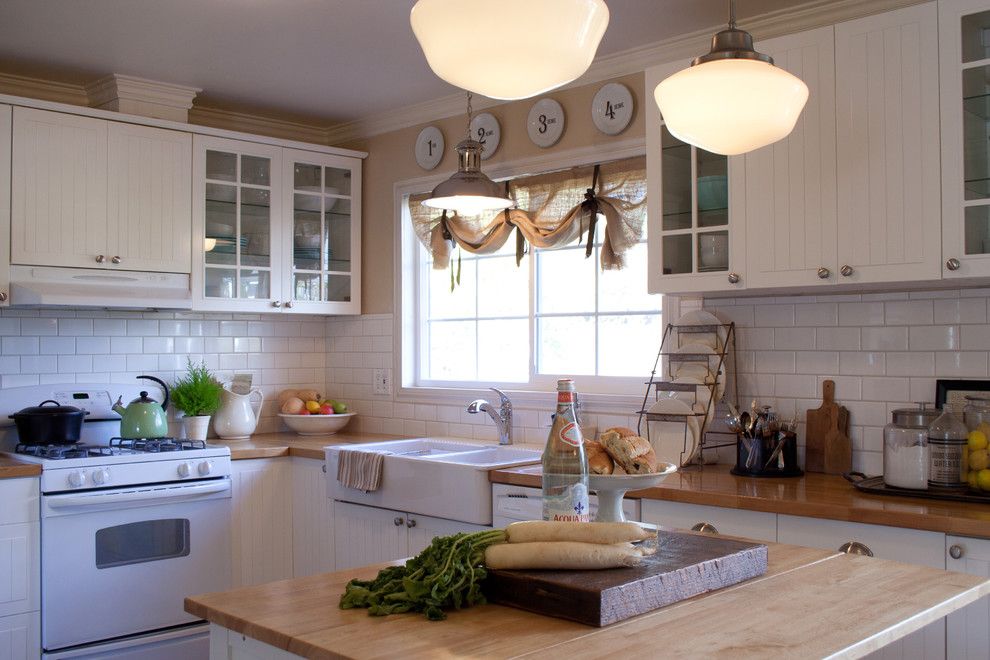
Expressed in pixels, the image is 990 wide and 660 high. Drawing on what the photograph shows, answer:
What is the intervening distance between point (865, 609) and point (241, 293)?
354cm

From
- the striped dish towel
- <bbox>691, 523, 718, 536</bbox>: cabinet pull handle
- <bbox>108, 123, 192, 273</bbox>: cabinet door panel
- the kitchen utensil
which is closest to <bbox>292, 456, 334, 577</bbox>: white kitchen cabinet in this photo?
the striped dish towel

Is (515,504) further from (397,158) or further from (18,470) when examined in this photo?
(397,158)

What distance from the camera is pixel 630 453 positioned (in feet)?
5.98

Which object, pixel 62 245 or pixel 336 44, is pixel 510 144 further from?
pixel 62 245

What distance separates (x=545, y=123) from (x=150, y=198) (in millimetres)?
1767

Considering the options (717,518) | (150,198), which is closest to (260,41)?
(150,198)

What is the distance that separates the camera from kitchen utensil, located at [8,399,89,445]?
3.96m

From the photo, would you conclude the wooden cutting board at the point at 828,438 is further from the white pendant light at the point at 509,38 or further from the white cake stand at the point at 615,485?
the white pendant light at the point at 509,38

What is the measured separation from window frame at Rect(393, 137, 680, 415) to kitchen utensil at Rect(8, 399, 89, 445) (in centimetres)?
154

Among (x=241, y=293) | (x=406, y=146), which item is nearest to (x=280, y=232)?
(x=241, y=293)

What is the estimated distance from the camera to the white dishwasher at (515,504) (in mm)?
3270

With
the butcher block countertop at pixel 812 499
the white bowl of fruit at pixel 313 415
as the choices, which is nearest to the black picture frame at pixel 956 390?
the butcher block countertop at pixel 812 499

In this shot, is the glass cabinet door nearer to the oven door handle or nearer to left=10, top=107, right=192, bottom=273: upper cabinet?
left=10, top=107, right=192, bottom=273: upper cabinet

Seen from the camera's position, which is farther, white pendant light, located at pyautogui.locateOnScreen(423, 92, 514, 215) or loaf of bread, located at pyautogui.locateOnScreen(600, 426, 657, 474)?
white pendant light, located at pyautogui.locateOnScreen(423, 92, 514, 215)
